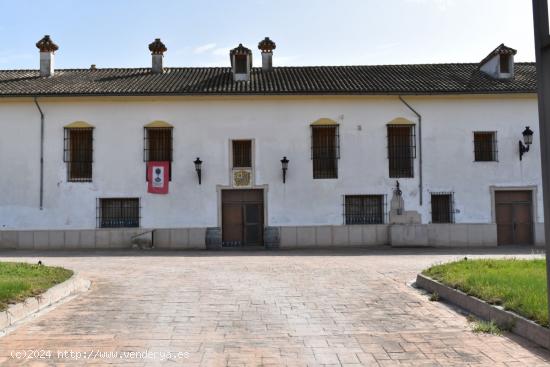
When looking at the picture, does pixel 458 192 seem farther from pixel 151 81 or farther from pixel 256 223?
pixel 151 81

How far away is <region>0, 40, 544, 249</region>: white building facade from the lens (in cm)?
1816

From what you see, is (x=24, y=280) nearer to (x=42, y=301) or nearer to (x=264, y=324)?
(x=42, y=301)

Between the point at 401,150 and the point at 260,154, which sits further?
the point at 401,150

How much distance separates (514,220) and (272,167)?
9292 mm

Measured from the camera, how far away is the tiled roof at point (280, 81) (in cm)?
1852

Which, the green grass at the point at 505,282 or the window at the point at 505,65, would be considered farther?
the window at the point at 505,65

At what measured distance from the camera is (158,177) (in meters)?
18.2

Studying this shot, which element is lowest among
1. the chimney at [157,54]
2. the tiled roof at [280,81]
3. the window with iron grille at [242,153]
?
the window with iron grille at [242,153]

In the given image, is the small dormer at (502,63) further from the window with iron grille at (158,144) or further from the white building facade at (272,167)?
the window with iron grille at (158,144)

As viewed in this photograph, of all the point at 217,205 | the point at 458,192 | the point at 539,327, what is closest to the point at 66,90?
the point at 217,205

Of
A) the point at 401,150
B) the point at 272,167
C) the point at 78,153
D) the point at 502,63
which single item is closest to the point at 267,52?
the point at 272,167

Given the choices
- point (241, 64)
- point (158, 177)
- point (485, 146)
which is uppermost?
point (241, 64)

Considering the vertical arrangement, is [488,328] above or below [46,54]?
below

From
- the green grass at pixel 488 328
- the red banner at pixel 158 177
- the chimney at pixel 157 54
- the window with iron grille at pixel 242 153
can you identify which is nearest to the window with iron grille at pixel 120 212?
the red banner at pixel 158 177
